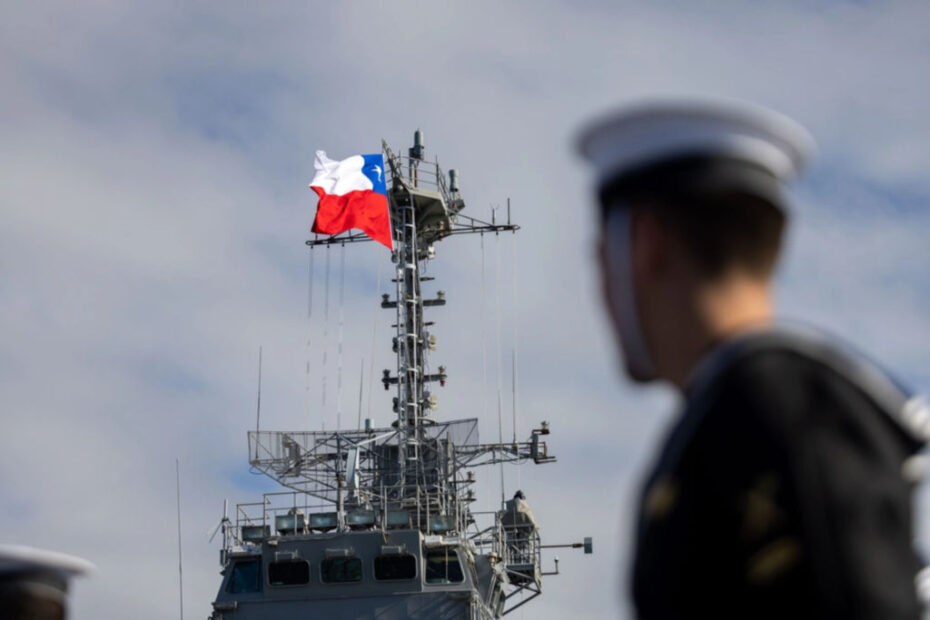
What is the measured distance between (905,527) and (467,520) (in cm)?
2454

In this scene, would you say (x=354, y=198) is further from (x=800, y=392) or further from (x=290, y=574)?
(x=800, y=392)

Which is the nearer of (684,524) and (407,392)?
(684,524)

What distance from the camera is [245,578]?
977 inches

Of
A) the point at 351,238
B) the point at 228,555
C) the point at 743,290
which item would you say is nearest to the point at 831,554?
the point at 743,290

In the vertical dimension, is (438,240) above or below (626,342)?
above

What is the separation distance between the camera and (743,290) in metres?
1.77

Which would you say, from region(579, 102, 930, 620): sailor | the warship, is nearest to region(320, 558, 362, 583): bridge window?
the warship

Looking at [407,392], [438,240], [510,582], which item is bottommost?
[510,582]

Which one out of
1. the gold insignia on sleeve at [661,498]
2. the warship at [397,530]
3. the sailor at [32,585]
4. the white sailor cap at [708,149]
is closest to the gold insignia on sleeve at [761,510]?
the gold insignia on sleeve at [661,498]

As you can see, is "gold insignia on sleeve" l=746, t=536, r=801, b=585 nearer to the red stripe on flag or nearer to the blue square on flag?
the red stripe on flag

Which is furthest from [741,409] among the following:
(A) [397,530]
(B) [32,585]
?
(A) [397,530]

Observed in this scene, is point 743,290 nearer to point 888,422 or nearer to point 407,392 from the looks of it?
point 888,422

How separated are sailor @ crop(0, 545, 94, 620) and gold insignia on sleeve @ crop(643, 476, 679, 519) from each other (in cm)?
215

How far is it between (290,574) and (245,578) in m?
0.99
